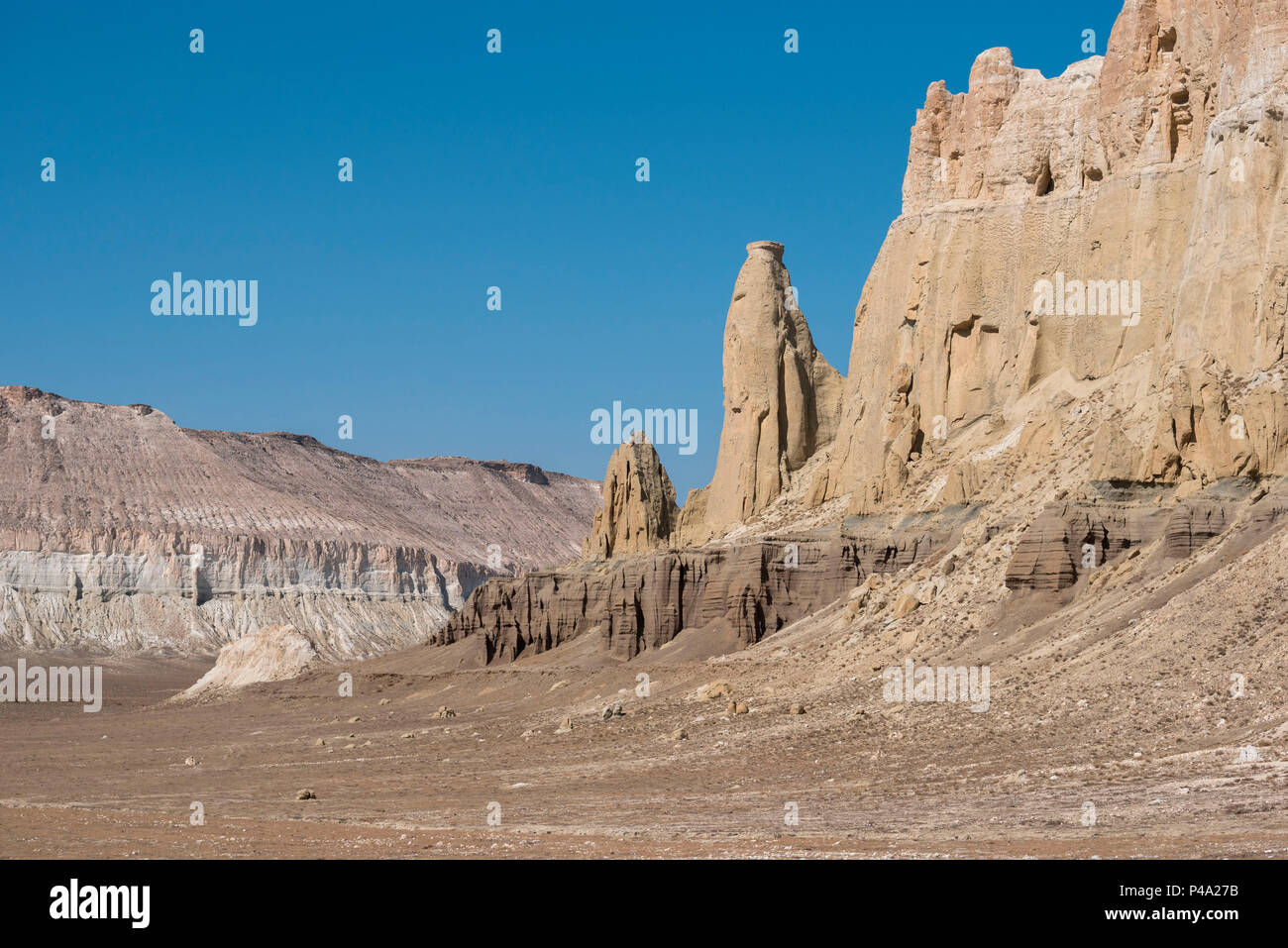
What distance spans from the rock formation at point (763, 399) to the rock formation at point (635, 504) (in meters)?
2.85

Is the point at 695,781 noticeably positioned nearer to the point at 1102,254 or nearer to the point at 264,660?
the point at 1102,254

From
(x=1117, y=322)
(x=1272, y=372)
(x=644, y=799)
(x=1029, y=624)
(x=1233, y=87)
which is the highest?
(x=1233, y=87)

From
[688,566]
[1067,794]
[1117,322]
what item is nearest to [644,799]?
[1067,794]

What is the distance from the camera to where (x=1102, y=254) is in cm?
6288

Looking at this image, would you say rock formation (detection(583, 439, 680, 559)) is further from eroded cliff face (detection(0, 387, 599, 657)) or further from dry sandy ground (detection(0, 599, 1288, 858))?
eroded cliff face (detection(0, 387, 599, 657))

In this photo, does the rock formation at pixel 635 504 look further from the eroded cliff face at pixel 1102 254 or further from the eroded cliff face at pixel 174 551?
the eroded cliff face at pixel 174 551

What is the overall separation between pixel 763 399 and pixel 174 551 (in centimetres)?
9493

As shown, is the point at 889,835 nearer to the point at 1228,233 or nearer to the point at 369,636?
the point at 1228,233

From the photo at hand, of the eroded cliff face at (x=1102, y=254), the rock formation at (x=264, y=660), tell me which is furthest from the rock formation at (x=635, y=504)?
the rock formation at (x=264, y=660)

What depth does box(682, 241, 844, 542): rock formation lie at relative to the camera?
8219 cm

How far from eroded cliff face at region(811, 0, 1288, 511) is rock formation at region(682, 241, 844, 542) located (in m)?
5.80

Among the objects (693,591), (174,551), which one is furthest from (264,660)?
(174,551)
